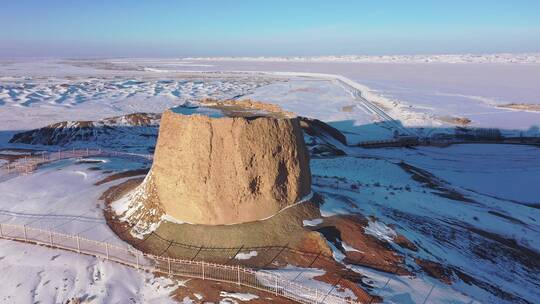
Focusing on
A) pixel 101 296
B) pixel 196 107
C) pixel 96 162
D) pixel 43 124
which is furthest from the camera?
pixel 43 124

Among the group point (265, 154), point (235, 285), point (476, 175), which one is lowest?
point (476, 175)

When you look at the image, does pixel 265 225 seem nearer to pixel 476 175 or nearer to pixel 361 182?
pixel 361 182

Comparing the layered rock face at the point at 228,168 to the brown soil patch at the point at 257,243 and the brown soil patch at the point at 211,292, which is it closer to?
the brown soil patch at the point at 257,243

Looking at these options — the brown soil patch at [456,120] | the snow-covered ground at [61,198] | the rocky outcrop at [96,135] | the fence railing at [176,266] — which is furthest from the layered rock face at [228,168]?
the brown soil patch at [456,120]

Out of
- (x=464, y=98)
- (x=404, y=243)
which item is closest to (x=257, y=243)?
(x=404, y=243)

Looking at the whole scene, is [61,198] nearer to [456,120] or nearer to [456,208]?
[456,208]

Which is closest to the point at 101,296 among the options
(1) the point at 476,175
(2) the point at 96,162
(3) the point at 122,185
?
(3) the point at 122,185

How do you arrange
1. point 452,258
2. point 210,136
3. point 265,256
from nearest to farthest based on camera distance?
point 265,256 → point 210,136 → point 452,258
